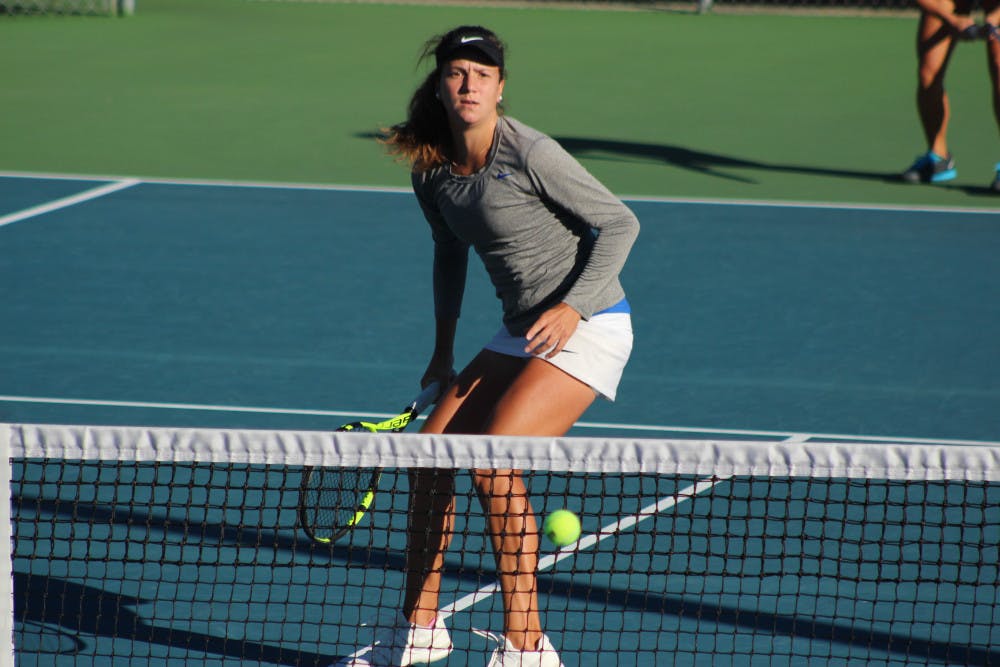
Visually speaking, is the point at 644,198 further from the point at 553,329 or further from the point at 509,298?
the point at 553,329

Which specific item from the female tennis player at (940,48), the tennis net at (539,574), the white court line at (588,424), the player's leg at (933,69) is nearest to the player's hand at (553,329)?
the tennis net at (539,574)

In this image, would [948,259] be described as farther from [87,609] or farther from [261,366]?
[87,609]

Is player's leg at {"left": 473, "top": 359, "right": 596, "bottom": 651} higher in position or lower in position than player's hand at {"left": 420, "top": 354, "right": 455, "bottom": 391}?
lower

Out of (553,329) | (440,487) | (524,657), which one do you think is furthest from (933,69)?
(524,657)

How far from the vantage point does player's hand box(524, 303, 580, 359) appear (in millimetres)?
4141

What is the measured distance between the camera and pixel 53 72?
→ 1573 centimetres

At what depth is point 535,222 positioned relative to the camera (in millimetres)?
4223

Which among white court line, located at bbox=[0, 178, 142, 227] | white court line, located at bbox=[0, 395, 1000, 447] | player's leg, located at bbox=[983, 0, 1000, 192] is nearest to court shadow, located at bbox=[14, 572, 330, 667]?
white court line, located at bbox=[0, 395, 1000, 447]

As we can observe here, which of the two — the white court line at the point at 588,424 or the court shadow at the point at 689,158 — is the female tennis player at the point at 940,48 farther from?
the white court line at the point at 588,424

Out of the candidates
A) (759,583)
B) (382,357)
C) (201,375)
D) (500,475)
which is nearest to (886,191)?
(382,357)

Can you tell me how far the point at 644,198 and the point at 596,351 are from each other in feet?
22.0

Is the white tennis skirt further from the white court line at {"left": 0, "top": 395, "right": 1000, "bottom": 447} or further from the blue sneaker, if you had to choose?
the blue sneaker

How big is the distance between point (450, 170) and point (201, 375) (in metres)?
3.27

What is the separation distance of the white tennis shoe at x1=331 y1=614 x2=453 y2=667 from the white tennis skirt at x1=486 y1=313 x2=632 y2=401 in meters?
0.85
